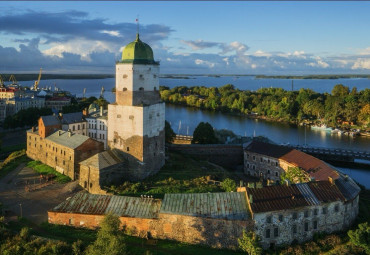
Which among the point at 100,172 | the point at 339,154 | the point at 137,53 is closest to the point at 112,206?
the point at 100,172

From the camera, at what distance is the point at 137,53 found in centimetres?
3566

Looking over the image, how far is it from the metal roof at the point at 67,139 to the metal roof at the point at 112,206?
12.4 metres

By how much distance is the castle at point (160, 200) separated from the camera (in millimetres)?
24047

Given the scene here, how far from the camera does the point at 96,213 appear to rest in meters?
25.8

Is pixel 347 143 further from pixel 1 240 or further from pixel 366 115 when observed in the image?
pixel 1 240

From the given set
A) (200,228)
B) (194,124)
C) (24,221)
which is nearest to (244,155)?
(200,228)

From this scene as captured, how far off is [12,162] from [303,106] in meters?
85.3

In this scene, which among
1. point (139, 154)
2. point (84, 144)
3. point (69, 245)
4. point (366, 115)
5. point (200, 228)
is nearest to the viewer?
point (69, 245)

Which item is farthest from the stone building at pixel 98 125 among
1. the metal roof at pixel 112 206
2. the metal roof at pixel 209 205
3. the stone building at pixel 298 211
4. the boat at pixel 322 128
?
the boat at pixel 322 128

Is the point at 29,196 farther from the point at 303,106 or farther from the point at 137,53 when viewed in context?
the point at 303,106

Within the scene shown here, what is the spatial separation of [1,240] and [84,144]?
56.4 ft

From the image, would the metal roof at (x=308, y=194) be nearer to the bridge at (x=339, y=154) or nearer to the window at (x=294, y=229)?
the window at (x=294, y=229)

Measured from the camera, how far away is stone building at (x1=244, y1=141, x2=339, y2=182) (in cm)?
3666

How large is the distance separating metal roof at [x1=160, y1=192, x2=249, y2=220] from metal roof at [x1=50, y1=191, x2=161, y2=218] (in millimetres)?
1245
